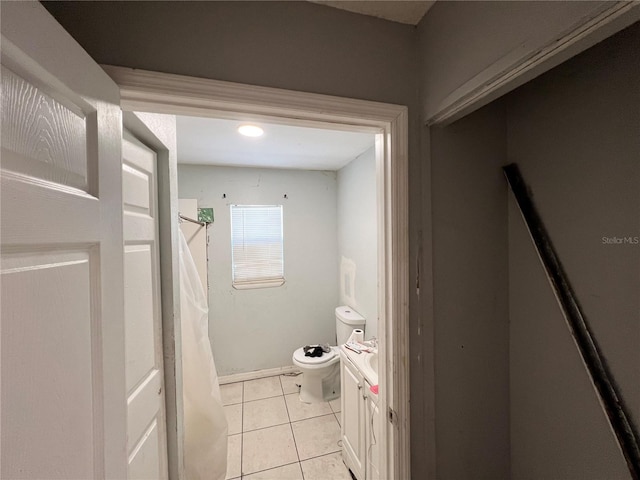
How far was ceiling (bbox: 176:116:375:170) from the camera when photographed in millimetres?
1797

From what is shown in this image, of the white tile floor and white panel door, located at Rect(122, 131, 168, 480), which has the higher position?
white panel door, located at Rect(122, 131, 168, 480)

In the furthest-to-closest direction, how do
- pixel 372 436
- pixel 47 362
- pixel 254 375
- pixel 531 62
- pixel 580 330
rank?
pixel 254 375 < pixel 372 436 < pixel 580 330 < pixel 531 62 < pixel 47 362

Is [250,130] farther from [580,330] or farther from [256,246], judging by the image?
[580,330]

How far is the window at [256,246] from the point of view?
2.78 m

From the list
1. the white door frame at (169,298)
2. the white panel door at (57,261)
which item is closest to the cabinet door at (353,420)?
the white door frame at (169,298)

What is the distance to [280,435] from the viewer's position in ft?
6.45

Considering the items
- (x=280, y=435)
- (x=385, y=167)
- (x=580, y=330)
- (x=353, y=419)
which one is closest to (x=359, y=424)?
(x=353, y=419)

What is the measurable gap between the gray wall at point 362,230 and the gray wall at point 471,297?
3.42 ft

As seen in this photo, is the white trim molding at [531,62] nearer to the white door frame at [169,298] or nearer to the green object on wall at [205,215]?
the white door frame at [169,298]

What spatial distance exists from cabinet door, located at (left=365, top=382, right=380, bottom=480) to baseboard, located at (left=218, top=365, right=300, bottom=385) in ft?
5.36

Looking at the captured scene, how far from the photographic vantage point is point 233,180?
8.97 ft

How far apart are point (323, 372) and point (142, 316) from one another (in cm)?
178

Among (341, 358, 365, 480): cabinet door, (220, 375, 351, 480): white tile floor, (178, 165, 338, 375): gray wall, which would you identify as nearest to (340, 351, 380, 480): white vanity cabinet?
(341, 358, 365, 480): cabinet door

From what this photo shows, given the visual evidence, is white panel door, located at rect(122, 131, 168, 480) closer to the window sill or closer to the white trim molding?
the white trim molding
